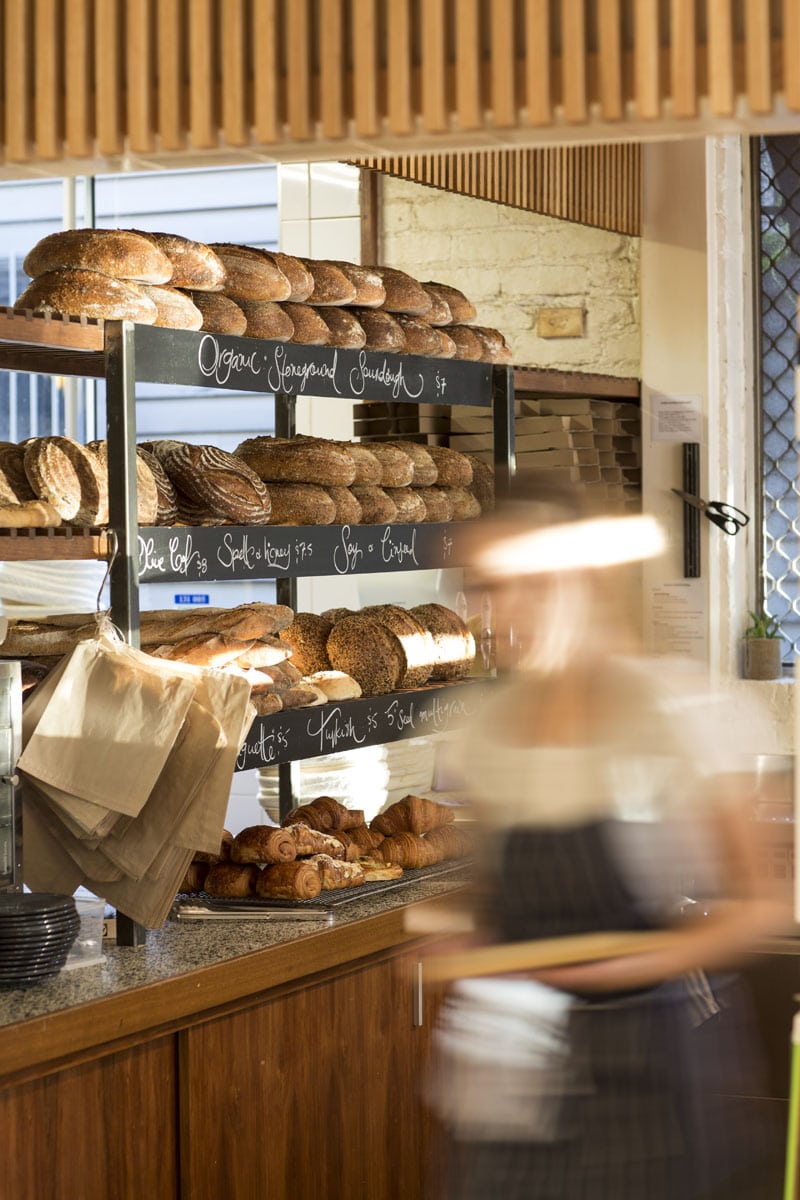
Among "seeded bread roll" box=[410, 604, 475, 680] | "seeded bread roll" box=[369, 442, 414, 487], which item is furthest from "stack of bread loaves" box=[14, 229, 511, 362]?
"seeded bread roll" box=[410, 604, 475, 680]

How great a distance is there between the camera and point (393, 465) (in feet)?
12.8

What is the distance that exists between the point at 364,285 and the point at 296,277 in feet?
0.88

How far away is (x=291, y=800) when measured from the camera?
429 cm

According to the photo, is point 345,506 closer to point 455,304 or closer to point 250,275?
point 250,275

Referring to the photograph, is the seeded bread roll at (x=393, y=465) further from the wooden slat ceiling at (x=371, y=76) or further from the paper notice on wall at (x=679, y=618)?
the wooden slat ceiling at (x=371, y=76)

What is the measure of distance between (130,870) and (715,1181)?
→ 1.20 meters

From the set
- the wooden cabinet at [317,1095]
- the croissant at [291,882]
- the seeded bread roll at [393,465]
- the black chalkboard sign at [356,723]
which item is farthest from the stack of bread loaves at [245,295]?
the wooden cabinet at [317,1095]

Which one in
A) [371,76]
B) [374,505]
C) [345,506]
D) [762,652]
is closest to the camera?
[371,76]

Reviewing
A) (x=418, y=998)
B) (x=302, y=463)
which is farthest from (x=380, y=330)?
(x=418, y=998)

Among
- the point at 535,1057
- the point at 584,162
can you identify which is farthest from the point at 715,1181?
the point at 584,162

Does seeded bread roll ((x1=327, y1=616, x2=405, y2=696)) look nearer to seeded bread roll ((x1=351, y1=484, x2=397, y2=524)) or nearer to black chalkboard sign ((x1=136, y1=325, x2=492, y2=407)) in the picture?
seeded bread roll ((x1=351, y1=484, x2=397, y2=524))

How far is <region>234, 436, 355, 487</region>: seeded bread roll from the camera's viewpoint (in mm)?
3625

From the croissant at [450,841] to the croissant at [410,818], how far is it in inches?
1.0

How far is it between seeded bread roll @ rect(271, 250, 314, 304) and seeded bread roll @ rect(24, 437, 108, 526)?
2.53ft
